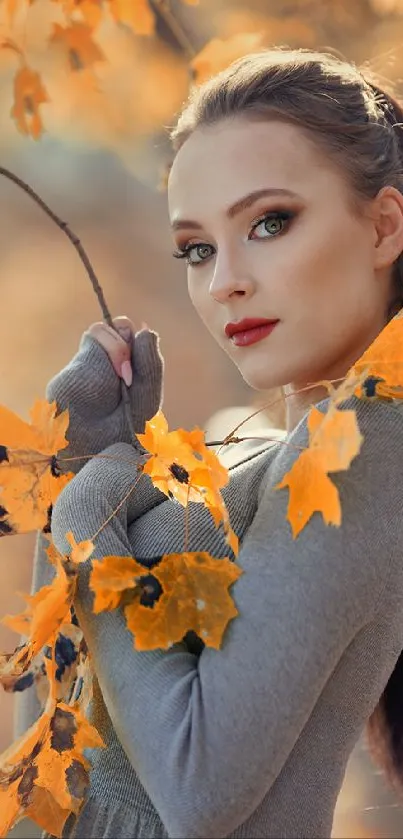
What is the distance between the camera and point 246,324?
869mm

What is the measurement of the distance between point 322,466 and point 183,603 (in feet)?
0.50

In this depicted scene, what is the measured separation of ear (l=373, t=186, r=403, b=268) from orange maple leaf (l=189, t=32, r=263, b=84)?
0.47 metres

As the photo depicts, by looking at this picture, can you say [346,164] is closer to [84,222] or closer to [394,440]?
[394,440]

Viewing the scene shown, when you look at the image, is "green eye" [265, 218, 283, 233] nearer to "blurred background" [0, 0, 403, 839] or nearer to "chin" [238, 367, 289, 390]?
"chin" [238, 367, 289, 390]

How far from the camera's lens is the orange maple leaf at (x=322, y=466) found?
0.58 m

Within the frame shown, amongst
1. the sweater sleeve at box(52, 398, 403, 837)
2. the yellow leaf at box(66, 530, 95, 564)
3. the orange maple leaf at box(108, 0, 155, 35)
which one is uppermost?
the orange maple leaf at box(108, 0, 155, 35)

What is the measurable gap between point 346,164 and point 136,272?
140cm

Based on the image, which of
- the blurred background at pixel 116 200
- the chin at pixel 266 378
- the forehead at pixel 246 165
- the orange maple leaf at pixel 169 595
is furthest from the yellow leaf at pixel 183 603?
the blurred background at pixel 116 200

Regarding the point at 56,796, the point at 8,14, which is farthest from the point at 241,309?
the point at 8,14

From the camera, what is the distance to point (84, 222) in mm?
2209

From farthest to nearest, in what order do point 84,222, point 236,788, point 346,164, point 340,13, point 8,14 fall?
point 84,222 → point 340,13 → point 8,14 → point 346,164 → point 236,788

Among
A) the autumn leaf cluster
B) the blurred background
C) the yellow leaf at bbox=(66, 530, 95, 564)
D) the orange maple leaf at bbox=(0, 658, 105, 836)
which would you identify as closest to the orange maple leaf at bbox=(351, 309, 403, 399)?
the autumn leaf cluster

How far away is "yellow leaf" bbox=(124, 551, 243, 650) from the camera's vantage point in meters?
0.66

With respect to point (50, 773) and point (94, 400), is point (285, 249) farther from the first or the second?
point (50, 773)
